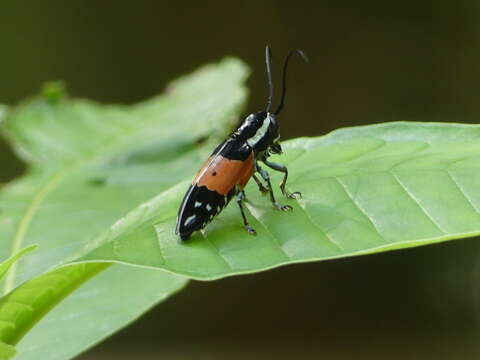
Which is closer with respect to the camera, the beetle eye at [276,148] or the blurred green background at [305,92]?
the beetle eye at [276,148]

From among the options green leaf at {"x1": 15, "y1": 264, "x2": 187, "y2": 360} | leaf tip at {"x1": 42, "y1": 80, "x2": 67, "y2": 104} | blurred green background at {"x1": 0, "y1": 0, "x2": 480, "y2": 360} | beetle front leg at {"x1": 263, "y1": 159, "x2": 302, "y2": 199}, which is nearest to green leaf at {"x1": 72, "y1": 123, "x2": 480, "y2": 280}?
beetle front leg at {"x1": 263, "y1": 159, "x2": 302, "y2": 199}

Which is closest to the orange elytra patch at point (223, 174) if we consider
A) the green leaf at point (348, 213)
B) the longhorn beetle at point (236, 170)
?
the longhorn beetle at point (236, 170)

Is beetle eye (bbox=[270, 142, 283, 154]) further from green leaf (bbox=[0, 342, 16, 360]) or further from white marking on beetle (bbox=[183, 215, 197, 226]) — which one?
green leaf (bbox=[0, 342, 16, 360])

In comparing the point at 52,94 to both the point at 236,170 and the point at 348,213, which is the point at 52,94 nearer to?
the point at 236,170

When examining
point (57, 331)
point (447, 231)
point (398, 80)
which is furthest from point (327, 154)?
point (398, 80)

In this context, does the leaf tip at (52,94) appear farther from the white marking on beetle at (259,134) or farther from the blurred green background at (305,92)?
the blurred green background at (305,92)

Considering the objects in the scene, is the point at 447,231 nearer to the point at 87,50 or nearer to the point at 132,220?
the point at 132,220

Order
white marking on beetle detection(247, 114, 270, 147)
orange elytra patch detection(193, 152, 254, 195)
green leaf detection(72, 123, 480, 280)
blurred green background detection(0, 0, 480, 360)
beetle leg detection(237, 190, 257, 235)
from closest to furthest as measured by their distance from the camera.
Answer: green leaf detection(72, 123, 480, 280) < beetle leg detection(237, 190, 257, 235) < orange elytra patch detection(193, 152, 254, 195) < white marking on beetle detection(247, 114, 270, 147) < blurred green background detection(0, 0, 480, 360)

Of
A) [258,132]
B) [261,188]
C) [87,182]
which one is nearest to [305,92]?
[87,182]
